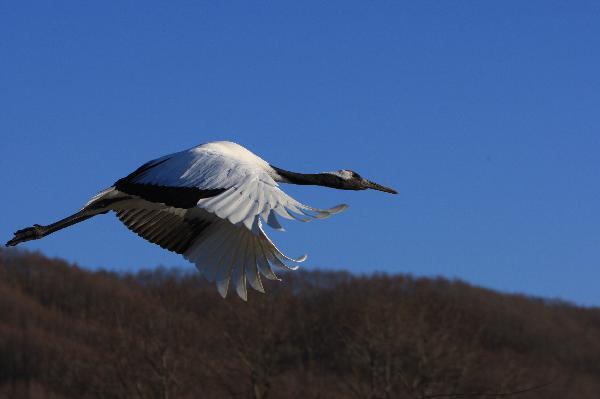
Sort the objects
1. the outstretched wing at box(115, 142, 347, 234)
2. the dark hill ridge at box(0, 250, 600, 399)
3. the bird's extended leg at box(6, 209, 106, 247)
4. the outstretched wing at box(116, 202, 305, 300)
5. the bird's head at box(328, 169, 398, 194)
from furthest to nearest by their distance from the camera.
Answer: the dark hill ridge at box(0, 250, 600, 399) → the bird's head at box(328, 169, 398, 194) → the bird's extended leg at box(6, 209, 106, 247) → the outstretched wing at box(116, 202, 305, 300) → the outstretched wing at box(115, 142, 347, 234)

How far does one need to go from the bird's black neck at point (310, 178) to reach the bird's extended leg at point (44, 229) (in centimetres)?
199

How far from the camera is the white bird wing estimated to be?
10.9 metres

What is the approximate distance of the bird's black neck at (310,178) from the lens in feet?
46.9

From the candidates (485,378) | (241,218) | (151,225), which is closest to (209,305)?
(485,378)

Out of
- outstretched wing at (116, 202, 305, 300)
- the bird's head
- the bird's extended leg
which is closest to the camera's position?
outstretched wing at (116, 202, 305, 300)

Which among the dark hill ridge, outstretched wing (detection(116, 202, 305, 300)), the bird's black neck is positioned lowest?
outstretched wing (detection(116, 202, 305, 300))

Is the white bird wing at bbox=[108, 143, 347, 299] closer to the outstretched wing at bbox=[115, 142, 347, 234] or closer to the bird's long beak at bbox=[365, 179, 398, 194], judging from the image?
the outstretched wing at bbox=[115, 142, 347, 234]

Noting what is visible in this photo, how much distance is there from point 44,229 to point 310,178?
9.60 feet

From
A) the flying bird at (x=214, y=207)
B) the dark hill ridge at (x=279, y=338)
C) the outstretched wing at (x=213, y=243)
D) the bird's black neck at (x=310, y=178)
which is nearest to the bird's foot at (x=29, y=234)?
the flying bird at (x=214, y=207)

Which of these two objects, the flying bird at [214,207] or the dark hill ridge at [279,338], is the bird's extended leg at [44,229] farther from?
the dark hill ridge at [279,338]

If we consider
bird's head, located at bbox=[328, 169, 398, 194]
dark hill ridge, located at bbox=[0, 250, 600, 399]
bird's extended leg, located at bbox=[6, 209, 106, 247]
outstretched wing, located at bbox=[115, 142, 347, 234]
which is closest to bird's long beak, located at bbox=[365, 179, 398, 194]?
bird's head, located at bbox=[328, 169, 398, 194]

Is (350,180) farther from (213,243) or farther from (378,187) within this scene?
(213,243)

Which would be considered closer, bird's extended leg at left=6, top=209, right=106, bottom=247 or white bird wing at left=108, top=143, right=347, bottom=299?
white bird wing at left=108, top=143, right=347, bottom=299

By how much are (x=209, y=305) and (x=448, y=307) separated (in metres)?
10.1
